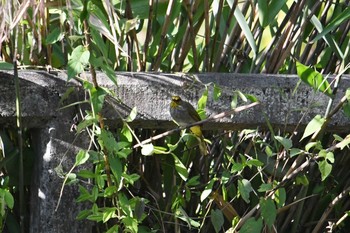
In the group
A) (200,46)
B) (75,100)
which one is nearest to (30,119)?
(75,100)

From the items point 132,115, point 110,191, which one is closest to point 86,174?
point 110,191

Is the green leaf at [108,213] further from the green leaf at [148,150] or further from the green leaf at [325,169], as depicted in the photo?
the green leaf at [325,169]

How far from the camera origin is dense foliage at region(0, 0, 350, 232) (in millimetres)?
1999

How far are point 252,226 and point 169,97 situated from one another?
346 mm

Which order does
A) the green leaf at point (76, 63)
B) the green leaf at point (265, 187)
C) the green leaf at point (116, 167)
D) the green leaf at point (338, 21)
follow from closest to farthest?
the green leaf at point (76, 63) < the green leaf at point (116, 167) < the green leaf at point (265, 187) < the green leaf at point (338, 21)

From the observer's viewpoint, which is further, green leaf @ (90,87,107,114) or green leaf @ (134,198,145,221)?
green leaf @ (134,198,145,221)

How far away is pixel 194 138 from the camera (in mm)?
2152

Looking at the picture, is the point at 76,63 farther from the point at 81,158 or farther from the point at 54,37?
the point at 81,158

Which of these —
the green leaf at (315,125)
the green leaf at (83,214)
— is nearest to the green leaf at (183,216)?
the green leaf at (83,214)

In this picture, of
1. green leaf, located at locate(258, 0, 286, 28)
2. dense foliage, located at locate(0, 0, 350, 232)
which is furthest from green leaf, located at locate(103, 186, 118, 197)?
green leaf, located at locate(258, 0, 286, 28)

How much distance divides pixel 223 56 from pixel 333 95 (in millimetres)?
350

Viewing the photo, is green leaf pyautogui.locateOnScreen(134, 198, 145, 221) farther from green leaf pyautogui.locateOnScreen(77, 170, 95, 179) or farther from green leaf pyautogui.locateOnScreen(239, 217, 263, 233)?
green leaf pyautogui.locateOnScreen(239, 217, 263, 233)

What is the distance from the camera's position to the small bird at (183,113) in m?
2.02

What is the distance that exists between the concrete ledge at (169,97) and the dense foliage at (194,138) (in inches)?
1.3
